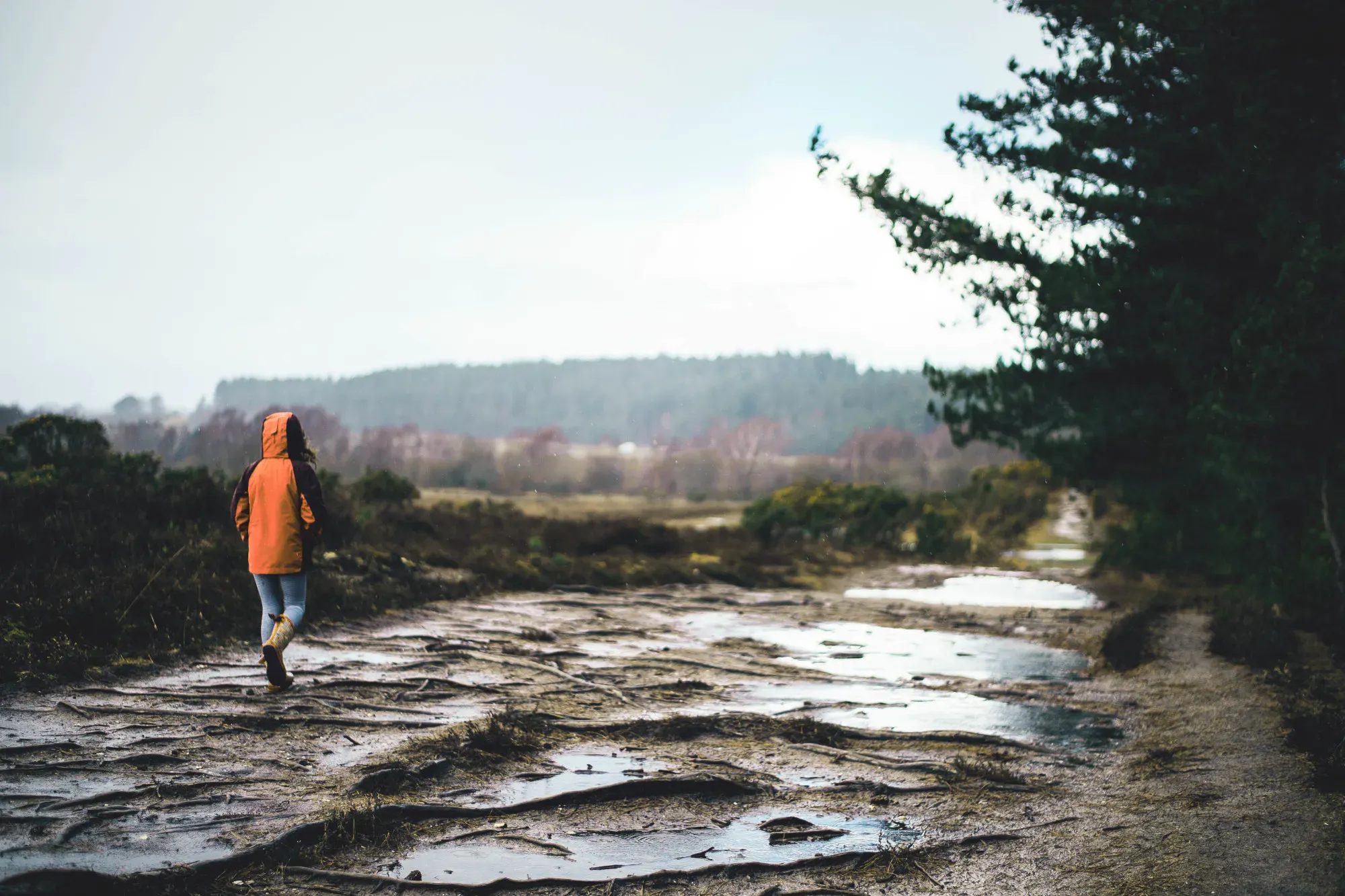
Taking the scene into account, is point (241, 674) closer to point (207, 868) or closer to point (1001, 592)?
point (207, 868)

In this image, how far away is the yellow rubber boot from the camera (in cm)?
785

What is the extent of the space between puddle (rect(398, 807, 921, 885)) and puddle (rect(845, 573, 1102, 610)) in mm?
12951

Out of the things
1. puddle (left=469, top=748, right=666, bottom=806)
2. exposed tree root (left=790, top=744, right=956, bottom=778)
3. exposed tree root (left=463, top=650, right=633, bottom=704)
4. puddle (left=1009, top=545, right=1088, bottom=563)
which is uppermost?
puddle (left=469, top=748, right=666, bottom=806)

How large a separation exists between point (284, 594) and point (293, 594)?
0.12 meters

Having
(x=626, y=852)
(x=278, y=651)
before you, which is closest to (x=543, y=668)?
(x=278, y=651)

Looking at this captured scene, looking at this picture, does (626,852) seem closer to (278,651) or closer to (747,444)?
(278,651)

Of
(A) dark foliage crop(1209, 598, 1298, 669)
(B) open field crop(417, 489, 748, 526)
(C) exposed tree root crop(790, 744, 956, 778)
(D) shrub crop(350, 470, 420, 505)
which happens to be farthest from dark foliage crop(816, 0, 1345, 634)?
(B) open field crop(417, 489, 748, 526)

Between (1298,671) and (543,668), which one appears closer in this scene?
(1298,671)

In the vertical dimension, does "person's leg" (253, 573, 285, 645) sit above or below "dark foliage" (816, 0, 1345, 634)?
below

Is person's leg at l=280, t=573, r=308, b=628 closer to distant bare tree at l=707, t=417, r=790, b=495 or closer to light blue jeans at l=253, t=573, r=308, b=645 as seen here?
light blue jeans at l=253, t=573, r=308, b=645

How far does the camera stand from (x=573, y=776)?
633cm

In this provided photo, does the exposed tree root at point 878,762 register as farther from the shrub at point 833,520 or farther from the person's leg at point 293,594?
the shrub at point 833,520

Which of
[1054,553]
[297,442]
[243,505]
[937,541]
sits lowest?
[1054,553]

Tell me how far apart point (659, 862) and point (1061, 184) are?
15.1 metres
